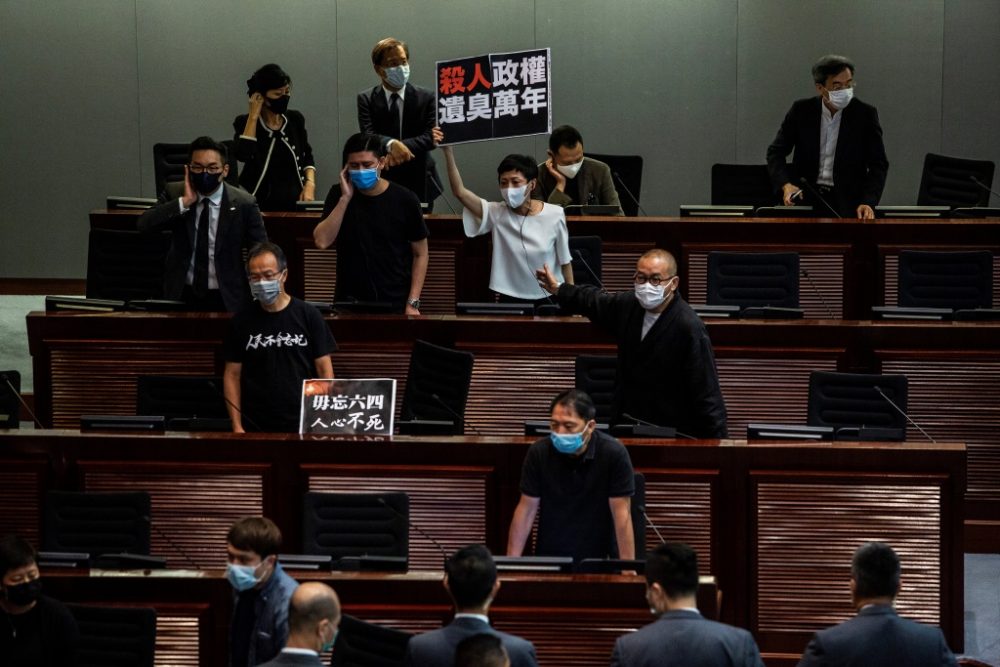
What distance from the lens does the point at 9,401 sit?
257 inches

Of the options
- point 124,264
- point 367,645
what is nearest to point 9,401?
point 124,264

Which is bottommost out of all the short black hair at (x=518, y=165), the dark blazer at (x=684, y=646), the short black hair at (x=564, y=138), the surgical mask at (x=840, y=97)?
the dark blazer at (x=684, y=646)

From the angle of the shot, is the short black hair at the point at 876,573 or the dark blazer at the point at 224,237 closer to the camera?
the short black hair at the point at 876,573

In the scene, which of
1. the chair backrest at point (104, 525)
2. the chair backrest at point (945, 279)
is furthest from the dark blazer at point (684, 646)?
the chair backrest at point (945, 279)

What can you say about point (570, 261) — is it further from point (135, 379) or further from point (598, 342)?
point (135, 379)

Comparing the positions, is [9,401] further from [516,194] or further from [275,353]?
[516,194]

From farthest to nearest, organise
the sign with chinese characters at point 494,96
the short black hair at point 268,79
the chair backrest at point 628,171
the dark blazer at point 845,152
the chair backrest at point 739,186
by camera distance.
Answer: the chair backrest at point 739,186 → the chair backrest at point 628,171 → the dark blazer at point 845,152 → the short black hair at point 268,79 → the sign with chinese characters at point 494,96

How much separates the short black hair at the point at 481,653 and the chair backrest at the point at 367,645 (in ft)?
2.85

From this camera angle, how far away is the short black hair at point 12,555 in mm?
4887

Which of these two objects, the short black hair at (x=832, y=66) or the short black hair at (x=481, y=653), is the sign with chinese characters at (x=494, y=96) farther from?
the short black hair at (x=481, y=653)

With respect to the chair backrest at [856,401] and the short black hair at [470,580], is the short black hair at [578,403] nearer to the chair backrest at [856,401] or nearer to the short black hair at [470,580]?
the short black hair at [470,580]

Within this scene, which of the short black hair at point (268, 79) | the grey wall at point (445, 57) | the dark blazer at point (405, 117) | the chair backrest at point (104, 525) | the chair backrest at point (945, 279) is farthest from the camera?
the grey wall at point (445, 57)

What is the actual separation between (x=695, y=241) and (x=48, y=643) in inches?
162

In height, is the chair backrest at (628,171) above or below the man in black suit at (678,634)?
above
